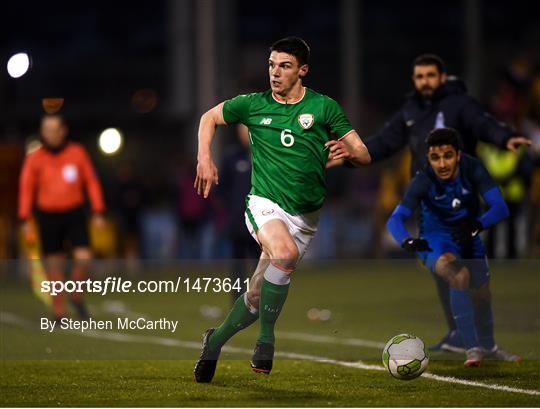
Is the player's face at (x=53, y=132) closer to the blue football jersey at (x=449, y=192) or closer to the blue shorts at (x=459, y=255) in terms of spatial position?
the blue football jersey at (x=449, y=192)

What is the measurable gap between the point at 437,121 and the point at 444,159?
0.98 meters

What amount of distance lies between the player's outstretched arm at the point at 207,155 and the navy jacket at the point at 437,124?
7.62 ft

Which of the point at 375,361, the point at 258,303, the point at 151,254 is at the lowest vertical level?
the point at 151,254

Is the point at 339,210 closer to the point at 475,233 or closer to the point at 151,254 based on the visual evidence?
the point at 151,254

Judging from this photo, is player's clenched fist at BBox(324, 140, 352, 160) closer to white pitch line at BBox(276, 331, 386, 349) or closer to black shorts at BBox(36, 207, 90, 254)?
white pitch line at BBox(276, 331, 386, 349)

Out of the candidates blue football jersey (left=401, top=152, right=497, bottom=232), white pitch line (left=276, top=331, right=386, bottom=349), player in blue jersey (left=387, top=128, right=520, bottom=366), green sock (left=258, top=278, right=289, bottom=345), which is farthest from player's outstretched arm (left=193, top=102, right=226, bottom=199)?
white pitch line (left=276, top=331, right=386, bottom=349)

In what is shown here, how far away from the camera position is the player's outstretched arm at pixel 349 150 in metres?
8.79

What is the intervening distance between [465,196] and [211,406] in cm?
304

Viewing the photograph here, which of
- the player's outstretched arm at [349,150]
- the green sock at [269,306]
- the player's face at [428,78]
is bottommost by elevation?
the green sock at [269,306]

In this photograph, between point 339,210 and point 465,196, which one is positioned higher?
point 465,196

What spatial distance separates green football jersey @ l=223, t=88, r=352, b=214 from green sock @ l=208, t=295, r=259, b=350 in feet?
2.28

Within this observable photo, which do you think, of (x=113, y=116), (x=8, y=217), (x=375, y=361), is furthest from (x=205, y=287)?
(x=113, y=116)

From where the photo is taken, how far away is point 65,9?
1772 inches
